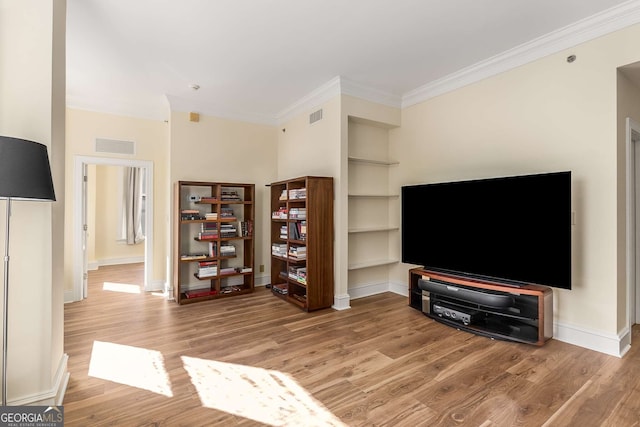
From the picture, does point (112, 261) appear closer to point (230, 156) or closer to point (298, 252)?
point (230, 156)

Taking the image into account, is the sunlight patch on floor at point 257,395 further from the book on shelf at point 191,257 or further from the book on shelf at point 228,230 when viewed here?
the book on shelf at point 228,230

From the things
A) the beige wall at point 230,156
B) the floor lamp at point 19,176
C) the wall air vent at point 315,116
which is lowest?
the floor lamp at point 19,176

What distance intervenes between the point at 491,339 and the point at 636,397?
0.98 meters

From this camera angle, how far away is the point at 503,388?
2.04 metres

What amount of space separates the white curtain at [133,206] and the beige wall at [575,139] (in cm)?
710

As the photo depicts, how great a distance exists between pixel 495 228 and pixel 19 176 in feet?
11.4

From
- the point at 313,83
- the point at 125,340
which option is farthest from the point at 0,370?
the point at 313,83

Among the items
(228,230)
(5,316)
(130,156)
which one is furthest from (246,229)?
(5,316)

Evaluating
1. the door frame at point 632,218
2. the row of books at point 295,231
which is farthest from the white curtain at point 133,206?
the door frame at point 632,218

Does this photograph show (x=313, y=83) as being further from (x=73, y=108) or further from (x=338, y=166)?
(x=73, y=108)

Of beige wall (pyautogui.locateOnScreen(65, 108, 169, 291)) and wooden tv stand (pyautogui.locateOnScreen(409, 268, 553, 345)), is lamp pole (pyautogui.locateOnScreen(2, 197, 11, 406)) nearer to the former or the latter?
beige wall (pyautogui.locateOnScreen(65, 108, 169, 291))

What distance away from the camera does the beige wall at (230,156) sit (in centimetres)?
429

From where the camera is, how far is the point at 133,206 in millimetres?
7164

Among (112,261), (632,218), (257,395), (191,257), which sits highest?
(632,218)
